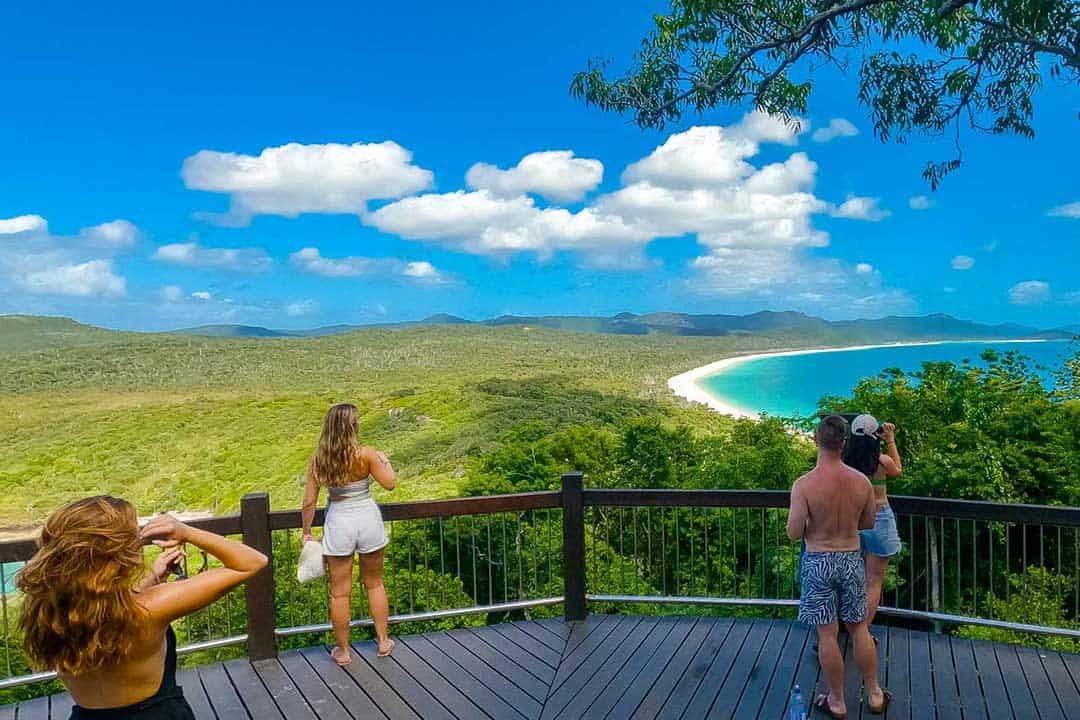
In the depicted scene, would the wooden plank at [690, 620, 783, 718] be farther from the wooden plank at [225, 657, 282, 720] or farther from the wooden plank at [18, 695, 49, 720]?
the wooden plank at [18, 695, 49, 720]

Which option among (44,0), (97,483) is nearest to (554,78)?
(44,0)

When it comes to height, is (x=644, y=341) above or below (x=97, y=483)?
above

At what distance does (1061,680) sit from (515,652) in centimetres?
291

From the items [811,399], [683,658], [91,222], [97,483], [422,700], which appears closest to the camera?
[422,700]

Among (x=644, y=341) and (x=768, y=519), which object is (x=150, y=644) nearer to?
(x=768, y=519)

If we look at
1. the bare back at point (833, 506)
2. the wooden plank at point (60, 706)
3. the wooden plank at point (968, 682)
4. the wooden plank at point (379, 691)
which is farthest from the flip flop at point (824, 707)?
the wooden plank at point (60, 706)

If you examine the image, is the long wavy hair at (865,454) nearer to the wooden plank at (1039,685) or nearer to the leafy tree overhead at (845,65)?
the wooden plank at (1039,685)

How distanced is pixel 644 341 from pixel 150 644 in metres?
106

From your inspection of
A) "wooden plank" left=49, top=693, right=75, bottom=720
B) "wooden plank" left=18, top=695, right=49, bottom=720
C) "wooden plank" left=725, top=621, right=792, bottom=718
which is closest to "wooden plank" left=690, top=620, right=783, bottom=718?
"wooden plank" left=725, top=621, right=792, bottom=718

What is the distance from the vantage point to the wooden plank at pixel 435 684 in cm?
367

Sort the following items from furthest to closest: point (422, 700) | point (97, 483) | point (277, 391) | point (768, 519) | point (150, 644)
A: 1. point (277, 391)
2. point (97, 483)
3. point (768, 519)
4. point (422, 700)
5. point (150, 644)

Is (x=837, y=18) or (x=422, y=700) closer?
(x=422, y=700)

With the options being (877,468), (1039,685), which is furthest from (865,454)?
(1039,685)

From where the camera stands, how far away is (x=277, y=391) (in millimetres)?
61750
